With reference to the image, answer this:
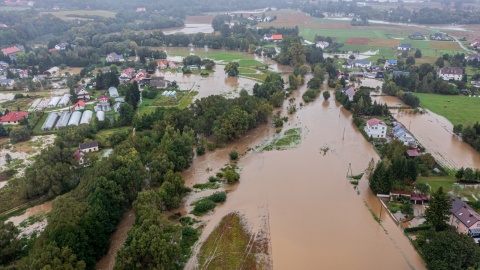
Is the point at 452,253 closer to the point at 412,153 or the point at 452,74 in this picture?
the point at 412,153

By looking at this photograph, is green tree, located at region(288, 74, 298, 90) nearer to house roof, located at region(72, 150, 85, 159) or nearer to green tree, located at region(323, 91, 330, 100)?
green tree, located at region(323, 91, 330, 100)

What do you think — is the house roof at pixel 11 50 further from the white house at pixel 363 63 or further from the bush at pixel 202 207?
the white house at pixel 363 63

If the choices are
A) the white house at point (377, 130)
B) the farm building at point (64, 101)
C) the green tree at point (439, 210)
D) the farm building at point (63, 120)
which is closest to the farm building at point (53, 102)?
the farm building at point (64, 101)

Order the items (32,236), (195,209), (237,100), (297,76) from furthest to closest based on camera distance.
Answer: (297,76), (237,100), (195,209), (32,236)

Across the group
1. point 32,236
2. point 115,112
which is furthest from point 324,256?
point 115,112

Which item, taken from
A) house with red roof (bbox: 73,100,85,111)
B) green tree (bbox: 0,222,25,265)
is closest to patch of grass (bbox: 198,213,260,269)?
green tree (bbox: 0,222,25,265)

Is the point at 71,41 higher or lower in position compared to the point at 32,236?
higher

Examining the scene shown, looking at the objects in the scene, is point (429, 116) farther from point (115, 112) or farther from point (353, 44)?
point (353, 44)

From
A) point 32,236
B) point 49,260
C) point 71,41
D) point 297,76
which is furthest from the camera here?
point 71,41
